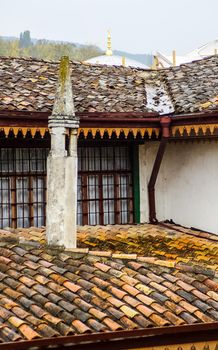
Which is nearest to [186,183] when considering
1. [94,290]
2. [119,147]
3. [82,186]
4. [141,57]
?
[119,147]

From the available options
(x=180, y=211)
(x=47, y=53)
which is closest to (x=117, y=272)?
(x=180, y=211)

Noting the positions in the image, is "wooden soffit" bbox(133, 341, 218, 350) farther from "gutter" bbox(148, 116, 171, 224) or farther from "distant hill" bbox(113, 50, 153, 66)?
"distant hill" bbox(113, 50, 153, 66)

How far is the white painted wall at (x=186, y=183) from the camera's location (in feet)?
41.0

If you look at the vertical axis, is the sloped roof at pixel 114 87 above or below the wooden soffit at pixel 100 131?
above

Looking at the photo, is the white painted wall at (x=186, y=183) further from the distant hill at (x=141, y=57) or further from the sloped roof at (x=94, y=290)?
the distant hill at (x=141, y=57)

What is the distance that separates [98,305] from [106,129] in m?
4.22

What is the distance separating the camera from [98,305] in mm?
8594

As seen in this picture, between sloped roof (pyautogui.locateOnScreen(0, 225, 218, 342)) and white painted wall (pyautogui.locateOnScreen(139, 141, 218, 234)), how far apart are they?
1.58 meters

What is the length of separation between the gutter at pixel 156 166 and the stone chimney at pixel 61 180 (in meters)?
2.41

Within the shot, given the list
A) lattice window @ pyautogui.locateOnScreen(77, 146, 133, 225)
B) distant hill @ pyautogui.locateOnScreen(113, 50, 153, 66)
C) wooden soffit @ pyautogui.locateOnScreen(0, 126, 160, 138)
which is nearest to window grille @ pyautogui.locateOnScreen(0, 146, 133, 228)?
lattice window @ pyautogui.locateOnScreen(77, 146, 133, 225)

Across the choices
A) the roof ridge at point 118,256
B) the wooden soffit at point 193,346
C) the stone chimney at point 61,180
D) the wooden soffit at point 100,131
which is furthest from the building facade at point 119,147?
the wooden soffit at point 193,346

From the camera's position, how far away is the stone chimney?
1032cm

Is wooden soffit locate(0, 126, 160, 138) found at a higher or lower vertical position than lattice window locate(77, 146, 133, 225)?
higher

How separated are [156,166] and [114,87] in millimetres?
1723
